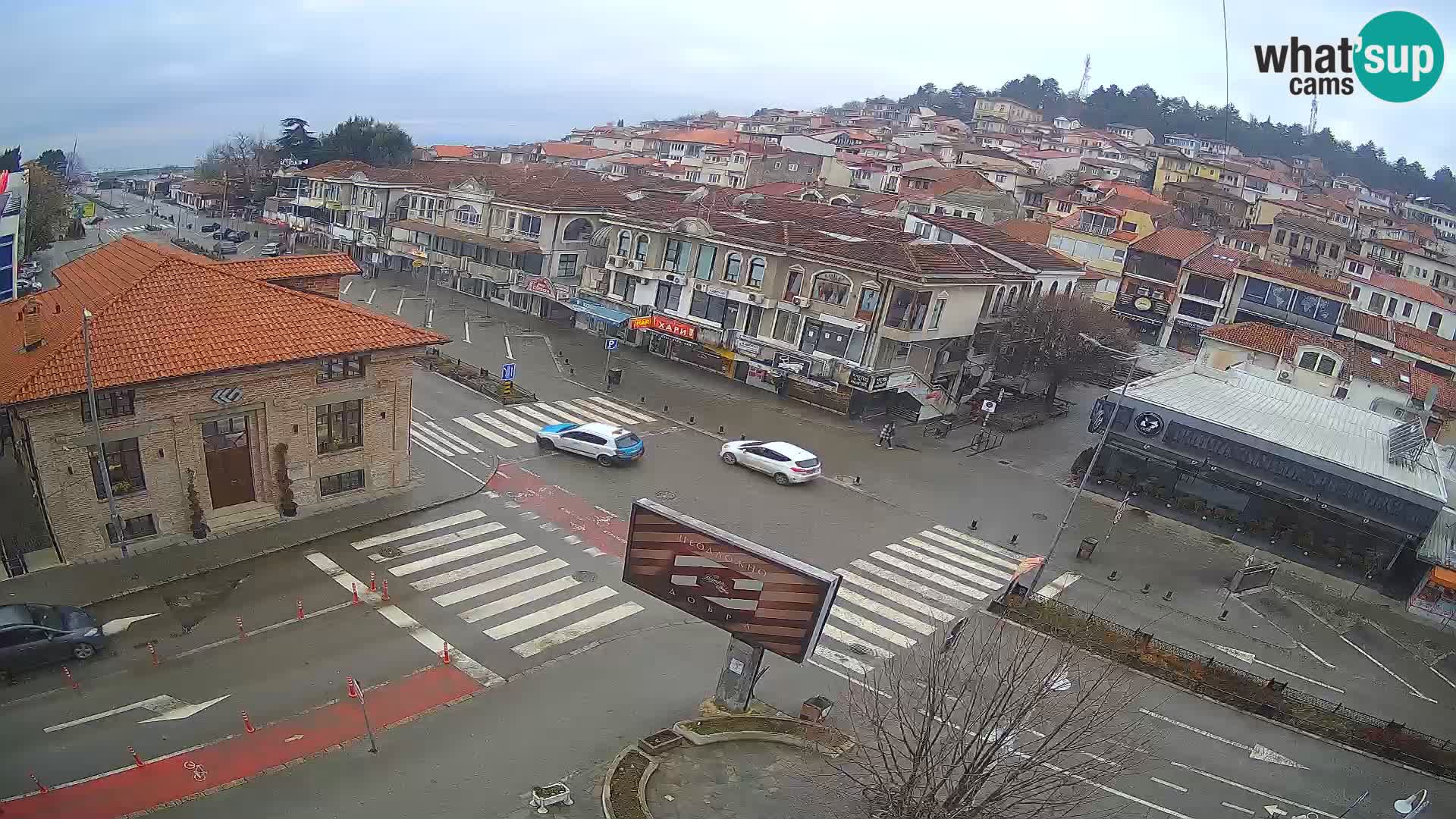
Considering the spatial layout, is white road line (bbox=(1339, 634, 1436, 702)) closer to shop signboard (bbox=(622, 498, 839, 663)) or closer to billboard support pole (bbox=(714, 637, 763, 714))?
shop signboard (bbox=(622, 498, 839, 663))

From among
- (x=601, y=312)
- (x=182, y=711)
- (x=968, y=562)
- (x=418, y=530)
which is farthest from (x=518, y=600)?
(x=601, y=312)

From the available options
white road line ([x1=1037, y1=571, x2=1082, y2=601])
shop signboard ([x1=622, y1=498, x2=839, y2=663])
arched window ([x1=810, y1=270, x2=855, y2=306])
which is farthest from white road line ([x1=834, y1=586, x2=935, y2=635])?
arched window ([x1=810, y1=270, x2=855, y2=306])

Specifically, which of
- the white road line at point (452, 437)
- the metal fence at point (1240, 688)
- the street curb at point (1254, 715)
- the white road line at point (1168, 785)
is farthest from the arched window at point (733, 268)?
the white road line at point (1168, 785)

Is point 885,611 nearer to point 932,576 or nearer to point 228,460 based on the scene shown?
point 932,576

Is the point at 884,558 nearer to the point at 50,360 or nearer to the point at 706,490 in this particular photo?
the point at 706,490

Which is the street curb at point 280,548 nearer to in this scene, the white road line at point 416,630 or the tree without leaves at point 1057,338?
Result: the white road line at point 416,630

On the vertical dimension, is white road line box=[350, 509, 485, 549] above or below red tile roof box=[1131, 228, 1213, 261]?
below
